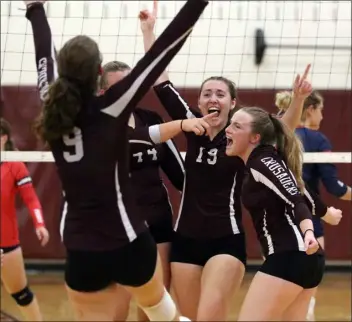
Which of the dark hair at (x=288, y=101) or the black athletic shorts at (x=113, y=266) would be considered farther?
the dark hair at (x=288, y=101)

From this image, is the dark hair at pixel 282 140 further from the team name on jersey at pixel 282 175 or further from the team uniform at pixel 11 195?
the team uniform at pixel 11 195

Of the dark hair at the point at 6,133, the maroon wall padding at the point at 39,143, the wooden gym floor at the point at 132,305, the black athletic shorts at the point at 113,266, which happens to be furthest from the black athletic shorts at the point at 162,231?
the maroon wall padding at the point at 39,143

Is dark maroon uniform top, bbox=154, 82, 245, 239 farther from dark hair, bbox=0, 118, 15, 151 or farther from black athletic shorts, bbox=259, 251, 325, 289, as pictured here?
dark hair, bbox=0, 118, 15, 151

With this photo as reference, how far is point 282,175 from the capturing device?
364 centimetres

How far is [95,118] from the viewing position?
Answer: 116 inches

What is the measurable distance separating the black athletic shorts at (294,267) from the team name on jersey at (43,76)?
1365mm

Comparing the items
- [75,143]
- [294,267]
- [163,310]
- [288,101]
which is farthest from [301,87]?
[75,143]

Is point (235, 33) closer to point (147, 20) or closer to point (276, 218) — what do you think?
point (147, 20)

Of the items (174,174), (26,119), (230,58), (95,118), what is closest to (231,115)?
(174,174)

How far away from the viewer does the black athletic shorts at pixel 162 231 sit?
445 centimetres

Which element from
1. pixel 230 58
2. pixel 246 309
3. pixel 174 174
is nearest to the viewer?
pixel 246 309

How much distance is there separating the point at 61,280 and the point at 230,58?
3.27 meters

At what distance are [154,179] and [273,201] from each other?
37.7 inches

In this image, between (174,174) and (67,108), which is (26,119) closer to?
(174,174)
